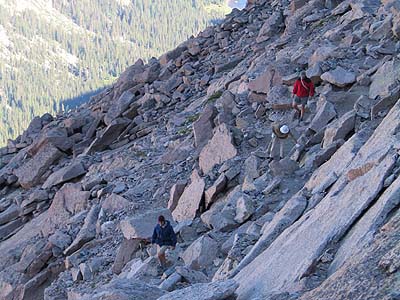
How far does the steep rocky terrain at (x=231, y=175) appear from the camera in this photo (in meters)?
9.45

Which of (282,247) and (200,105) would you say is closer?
(282,247)

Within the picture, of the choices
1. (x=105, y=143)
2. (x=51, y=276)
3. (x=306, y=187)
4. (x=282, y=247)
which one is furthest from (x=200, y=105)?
(x=282, y=247)

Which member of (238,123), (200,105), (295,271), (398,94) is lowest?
(295,271)

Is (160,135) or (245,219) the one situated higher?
(160,135)

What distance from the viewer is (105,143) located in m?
31.0

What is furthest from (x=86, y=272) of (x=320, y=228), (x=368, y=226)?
(x=368, y=226)

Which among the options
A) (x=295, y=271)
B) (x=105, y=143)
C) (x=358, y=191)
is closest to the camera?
(x=295, y=271)

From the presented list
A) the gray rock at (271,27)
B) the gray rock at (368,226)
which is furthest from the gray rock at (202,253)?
the gray rock at (271,27)

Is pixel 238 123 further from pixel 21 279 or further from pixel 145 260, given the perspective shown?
pixel 21 279

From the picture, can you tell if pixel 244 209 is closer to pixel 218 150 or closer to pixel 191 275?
pixel 191 275

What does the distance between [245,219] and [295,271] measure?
20.9 feet

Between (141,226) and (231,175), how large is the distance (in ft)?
9.53

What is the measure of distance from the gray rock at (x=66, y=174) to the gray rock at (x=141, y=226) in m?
10.3

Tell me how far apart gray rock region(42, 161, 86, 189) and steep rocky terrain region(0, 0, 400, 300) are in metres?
0.06
